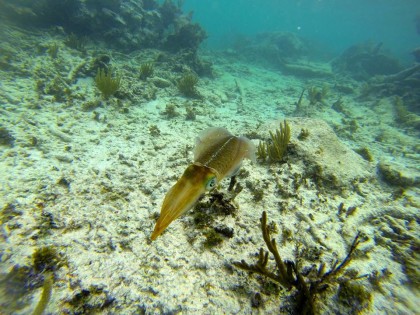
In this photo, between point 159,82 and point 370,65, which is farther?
point 370,65

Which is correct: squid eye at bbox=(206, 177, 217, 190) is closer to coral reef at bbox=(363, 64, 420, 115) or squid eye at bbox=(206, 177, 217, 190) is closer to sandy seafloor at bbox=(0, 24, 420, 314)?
sandy seafloor at bbox=(0, 24, 420, 314)

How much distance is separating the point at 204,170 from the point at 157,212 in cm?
146

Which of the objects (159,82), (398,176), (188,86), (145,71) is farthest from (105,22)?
(398,176)

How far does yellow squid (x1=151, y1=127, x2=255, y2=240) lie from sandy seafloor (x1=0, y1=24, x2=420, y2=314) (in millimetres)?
939

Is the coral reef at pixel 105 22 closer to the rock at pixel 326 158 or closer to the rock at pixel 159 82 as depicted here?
the rock at pixel 159 82

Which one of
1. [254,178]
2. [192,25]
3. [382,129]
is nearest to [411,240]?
[254,178]

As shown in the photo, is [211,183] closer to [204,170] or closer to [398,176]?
[204,170]

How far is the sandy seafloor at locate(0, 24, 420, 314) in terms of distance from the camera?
2029mm

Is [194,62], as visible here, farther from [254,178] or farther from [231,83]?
[254,178]

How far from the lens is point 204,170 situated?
1.73 metres

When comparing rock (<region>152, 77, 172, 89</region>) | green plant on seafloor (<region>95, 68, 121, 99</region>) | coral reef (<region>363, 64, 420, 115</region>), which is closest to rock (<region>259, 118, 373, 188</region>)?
green plant on seafloor (<region>95, 68, 121, 99</region>)

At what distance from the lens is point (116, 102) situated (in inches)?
259

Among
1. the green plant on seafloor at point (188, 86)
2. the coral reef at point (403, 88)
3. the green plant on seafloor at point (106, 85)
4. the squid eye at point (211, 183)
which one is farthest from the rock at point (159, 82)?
the coral reef at point (403, 88)

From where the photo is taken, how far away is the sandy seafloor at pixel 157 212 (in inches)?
79.9
